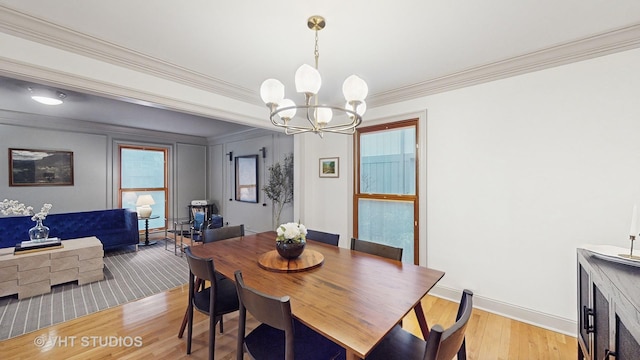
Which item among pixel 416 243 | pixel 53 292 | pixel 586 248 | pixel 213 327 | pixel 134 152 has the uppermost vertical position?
pixel 134 152

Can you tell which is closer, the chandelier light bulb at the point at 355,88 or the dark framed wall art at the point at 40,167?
the chandelier light bulb at the point at 355,88

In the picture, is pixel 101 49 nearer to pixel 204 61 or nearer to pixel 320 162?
pixel 204 61

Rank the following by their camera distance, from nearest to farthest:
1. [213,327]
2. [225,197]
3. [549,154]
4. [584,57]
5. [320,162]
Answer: [213,327]
[584,57]
[549,154]
[320,162]
[225,197]

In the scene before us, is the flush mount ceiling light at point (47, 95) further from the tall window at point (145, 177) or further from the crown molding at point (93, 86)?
the tall window at point (145, 177)

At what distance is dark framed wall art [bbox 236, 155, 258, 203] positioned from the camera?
551 cm

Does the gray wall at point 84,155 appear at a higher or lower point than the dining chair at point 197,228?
higher

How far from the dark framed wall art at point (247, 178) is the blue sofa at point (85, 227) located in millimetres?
2064

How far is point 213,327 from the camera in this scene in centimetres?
165

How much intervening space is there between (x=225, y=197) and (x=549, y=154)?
243 inches

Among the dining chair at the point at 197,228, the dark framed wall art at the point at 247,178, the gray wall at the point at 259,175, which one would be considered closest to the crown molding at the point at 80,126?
the gray wall at the point at 259,175

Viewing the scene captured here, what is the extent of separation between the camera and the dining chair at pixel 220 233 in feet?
8.43

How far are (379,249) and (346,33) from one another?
177cm

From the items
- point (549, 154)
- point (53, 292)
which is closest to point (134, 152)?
point (53, 292)

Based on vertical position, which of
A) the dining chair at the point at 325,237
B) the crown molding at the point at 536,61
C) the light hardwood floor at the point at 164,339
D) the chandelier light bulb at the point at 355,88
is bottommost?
the light hardwood floor at the point at 164,339
